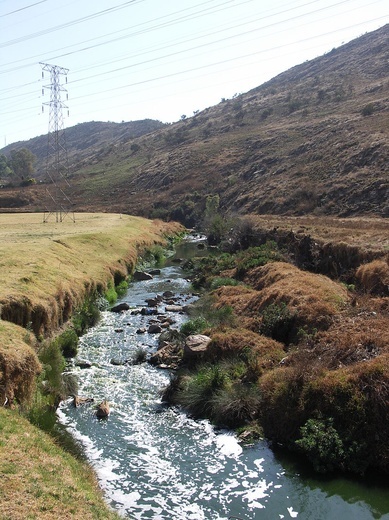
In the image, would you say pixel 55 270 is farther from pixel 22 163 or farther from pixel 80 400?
pixel 22 163

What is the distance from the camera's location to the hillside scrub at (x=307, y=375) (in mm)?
16234

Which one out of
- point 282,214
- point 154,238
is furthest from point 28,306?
point 282,214

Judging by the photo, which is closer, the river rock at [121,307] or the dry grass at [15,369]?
the dry grass at [15,369]

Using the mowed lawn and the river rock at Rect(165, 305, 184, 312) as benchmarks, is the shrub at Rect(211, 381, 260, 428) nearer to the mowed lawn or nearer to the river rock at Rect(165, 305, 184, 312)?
the mowed lawn

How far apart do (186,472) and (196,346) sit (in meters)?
9.35

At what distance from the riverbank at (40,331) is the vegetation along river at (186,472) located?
145cm

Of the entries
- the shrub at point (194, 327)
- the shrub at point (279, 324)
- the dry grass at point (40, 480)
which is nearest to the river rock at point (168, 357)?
the shrub at point (194, 327)

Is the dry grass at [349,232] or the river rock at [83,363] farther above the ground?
the dry grass at [349,232]

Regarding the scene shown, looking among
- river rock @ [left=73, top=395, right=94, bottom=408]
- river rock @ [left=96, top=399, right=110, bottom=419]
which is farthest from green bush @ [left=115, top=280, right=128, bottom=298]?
river rock @ [left=96, top=399, right=110, bottom=419]

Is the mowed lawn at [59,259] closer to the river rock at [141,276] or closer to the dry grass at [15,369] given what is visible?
the river rock at [141,276]

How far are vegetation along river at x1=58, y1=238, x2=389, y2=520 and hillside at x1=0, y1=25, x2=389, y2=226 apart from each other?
1817 inches

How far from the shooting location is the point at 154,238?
68.8 meters

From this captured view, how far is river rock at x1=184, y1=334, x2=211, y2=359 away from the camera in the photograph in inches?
965

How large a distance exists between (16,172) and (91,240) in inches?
6092
